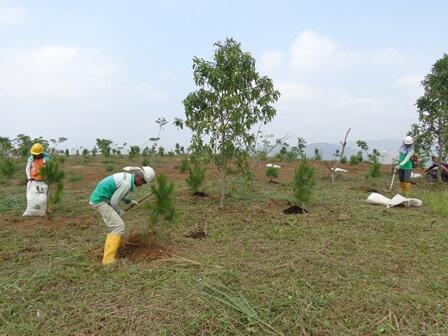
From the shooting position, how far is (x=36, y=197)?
20.2ft

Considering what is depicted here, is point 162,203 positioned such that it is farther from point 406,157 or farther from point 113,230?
point 406,157

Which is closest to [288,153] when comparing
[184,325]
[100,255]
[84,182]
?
[84,182]

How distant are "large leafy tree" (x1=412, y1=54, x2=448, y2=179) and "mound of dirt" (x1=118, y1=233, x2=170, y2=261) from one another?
8041mm

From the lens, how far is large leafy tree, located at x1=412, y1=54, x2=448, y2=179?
9.71 m

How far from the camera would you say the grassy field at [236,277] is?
297 centimetres

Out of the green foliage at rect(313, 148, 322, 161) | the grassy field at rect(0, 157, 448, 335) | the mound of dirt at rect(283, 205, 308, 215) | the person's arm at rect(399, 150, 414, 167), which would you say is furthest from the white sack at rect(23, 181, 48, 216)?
the green foliage at rect(313, 148, 322, 161)

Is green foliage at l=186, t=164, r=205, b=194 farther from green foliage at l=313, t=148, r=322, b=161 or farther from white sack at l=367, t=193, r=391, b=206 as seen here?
green foliage at l=313, t=148, r=322, b=161

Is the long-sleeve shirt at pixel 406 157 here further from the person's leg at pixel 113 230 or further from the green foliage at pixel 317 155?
the green foliage at pixel 317 155

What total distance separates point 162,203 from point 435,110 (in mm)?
8146

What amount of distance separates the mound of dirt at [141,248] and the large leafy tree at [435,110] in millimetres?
8041

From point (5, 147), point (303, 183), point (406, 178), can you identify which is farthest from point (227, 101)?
point (5, 147)

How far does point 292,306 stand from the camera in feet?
10.2

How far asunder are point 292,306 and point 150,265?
1.51 m

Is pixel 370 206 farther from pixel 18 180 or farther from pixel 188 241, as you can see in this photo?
pixel 18 180
